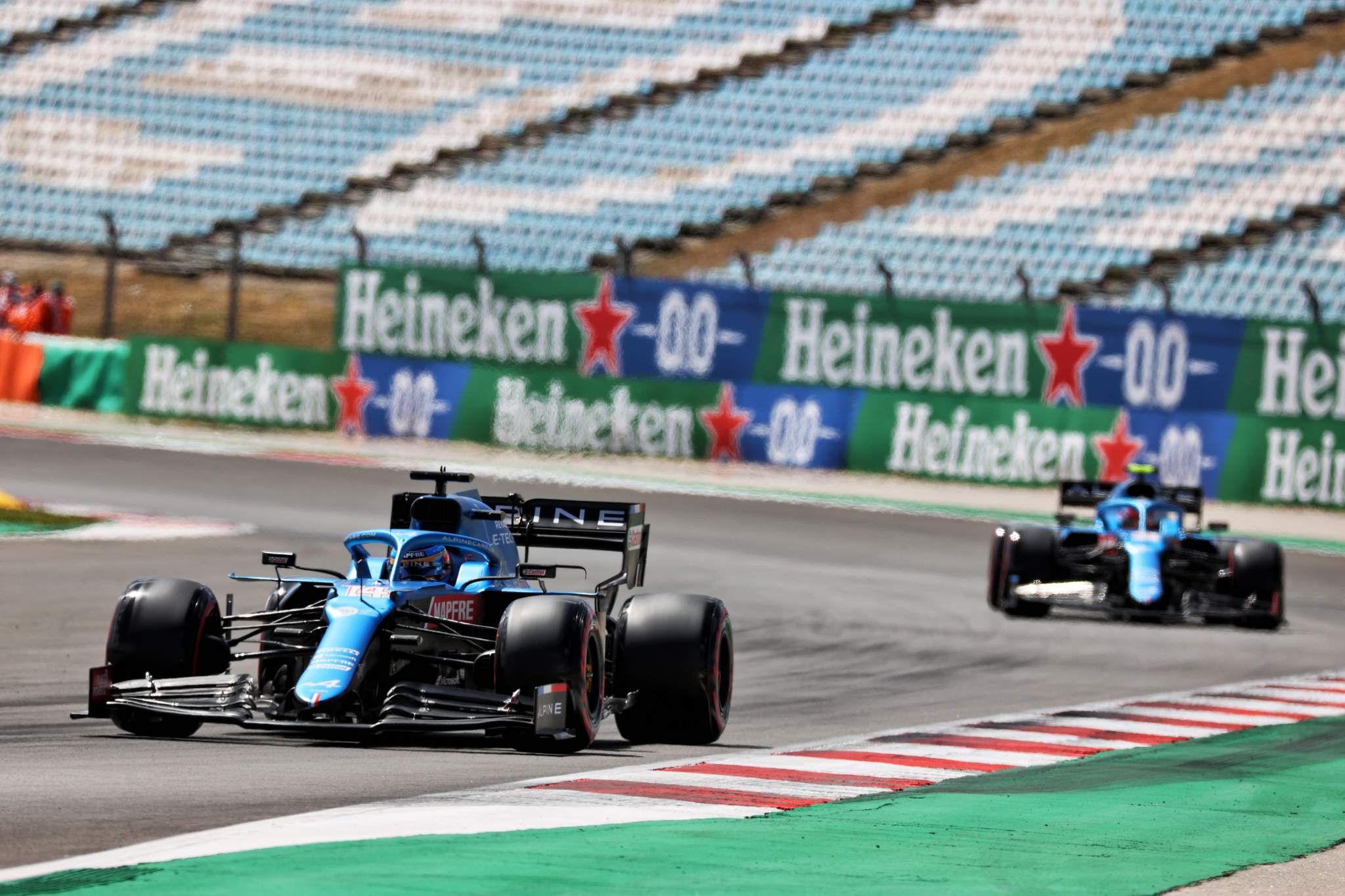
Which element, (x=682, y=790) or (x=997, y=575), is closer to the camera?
(x=682, y=790)

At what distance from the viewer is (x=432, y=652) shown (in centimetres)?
941

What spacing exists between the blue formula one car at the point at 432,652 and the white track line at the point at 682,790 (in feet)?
1.61

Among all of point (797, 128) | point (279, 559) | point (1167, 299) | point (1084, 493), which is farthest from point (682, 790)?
point (797, 128)

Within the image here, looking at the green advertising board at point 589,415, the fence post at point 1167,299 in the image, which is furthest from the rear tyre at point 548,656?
the fence post at point 1167,299

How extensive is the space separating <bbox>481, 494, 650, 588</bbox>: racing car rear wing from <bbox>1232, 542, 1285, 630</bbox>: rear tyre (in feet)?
23.9

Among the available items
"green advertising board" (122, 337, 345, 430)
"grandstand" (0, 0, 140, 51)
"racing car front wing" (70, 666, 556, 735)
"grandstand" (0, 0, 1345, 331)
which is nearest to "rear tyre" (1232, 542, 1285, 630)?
"racing car front wing" (70, 666, 556, 735)

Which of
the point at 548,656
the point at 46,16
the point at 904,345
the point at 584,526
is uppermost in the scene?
the point at 46,16

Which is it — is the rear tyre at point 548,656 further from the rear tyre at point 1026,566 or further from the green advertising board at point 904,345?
the green advertising board at point 904,345

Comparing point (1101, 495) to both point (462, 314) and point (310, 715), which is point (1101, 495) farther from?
point (462, 314)

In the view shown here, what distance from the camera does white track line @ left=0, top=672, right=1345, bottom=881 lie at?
6.67 m

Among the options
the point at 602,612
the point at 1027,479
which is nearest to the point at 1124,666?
the point at 602,612

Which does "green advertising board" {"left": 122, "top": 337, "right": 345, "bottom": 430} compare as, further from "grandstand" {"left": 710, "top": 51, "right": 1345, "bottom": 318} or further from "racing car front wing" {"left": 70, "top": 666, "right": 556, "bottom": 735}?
"racing car front wing" {"left": 70, "top": 666, "right": 556, "bottom": 735}

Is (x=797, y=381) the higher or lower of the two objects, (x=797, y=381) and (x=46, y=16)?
the lower

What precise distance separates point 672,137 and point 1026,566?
23.5m
